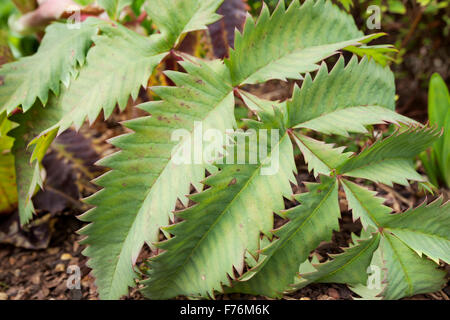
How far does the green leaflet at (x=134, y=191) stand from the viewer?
75cm

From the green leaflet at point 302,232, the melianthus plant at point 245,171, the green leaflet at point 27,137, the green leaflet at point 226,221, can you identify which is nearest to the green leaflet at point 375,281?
the melianthus plant at point 245,171

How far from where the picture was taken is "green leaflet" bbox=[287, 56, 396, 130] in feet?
2.58

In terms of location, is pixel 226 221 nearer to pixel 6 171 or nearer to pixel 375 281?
pixel 375 281

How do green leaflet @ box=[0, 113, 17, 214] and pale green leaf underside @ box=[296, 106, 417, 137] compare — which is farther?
green leaflet @ box=[0, 113, 17, 214]

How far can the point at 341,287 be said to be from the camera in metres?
0.90

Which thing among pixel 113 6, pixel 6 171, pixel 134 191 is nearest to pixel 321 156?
pixel 134 191

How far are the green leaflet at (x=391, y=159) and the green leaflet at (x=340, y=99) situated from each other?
0.14 ft

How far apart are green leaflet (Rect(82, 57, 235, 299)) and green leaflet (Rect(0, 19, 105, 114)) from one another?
0.25 m

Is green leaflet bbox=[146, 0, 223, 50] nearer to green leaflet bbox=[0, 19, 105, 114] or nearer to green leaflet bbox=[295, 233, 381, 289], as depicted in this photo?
green leaflet bbox=[0, 19, 105, 114]

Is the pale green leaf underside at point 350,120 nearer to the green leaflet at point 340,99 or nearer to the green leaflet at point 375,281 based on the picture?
the green leaflet at point 340,99

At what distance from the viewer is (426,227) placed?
78cm

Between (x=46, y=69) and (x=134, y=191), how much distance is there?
375 mm

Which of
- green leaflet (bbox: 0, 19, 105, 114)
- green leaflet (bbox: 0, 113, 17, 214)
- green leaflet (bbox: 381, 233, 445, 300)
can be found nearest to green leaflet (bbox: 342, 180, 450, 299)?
green leaflet (bbox: 381, 233, 445, 300)
